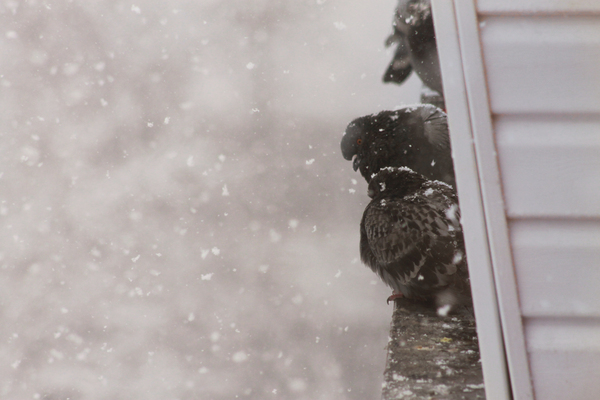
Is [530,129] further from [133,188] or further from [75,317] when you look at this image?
[75,317]

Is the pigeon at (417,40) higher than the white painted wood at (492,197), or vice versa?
the pigeon at (417,40)

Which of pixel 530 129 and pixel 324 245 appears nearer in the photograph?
pixel 530 129

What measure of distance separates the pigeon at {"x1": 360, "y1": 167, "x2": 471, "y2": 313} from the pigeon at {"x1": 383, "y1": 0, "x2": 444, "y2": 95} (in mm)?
1547

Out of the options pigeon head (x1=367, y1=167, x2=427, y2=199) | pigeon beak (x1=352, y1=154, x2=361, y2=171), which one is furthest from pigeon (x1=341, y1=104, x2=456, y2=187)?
pigeon head (x1=367, y1=167, x2=427, y2=199)

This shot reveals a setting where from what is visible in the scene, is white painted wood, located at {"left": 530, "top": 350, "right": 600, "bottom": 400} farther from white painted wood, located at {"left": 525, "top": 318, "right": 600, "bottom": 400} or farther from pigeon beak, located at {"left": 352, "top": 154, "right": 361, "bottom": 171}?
pigeon beak, located at {"left": 352, "top": 154, "right": 361, "bottom": 171}

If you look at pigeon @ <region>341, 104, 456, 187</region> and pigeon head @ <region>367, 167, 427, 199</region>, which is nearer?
pigeon head @ <region>367, 167, 427, 199</region>

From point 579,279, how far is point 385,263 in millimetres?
1610

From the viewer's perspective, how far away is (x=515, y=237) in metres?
1.00

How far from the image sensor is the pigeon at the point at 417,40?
365 cm

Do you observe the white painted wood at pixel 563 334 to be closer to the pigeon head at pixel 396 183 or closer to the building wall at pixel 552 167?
the building wall at pixel 552 167

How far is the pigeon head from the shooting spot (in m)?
2.69

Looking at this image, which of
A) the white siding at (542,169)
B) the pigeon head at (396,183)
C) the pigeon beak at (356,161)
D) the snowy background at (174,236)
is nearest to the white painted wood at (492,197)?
the white siding at (542,169)

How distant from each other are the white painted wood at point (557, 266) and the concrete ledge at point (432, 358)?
0.67 metres

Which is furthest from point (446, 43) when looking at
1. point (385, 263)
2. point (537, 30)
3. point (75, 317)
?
point (75, 317)
